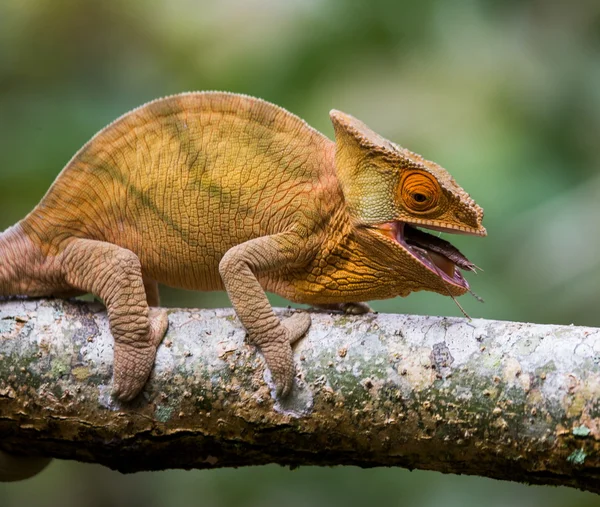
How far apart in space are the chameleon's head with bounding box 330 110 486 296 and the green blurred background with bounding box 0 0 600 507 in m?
1.32

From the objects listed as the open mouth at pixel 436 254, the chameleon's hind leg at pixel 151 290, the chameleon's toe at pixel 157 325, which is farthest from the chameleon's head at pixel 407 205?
the chameleon's hind leg at pixel 151 290

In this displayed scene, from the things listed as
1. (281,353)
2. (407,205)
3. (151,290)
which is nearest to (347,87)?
(151,290)

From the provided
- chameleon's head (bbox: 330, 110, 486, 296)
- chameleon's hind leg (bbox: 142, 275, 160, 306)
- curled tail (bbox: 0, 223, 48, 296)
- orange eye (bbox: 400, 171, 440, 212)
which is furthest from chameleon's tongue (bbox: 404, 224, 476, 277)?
curled tail (bbox: 0, 223, 48, 296)

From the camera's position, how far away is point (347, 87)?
371 cm

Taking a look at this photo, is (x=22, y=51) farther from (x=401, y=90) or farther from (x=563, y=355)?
(x=563, y=355)

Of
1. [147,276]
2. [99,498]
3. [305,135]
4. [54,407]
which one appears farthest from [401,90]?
[99,498]

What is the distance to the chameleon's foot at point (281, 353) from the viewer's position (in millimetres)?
1853

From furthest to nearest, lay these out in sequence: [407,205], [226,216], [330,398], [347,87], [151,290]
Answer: [347,87]
[151,290]
[226,216]
[407,205]
[330,398]

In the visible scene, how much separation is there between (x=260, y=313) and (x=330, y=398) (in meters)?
0.30

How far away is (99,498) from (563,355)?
3172mm

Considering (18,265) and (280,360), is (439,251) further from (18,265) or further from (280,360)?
(18,265)

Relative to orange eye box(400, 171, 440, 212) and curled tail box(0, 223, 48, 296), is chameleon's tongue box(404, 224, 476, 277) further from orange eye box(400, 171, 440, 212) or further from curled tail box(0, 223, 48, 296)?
curled tail box(0, 223, 48, 296)

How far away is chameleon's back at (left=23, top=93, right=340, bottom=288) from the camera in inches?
82.2

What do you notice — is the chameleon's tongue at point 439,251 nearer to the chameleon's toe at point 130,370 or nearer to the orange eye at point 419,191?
the orange eye at point 419,191
